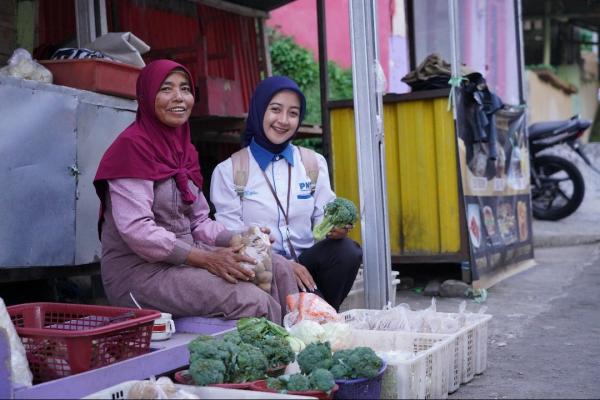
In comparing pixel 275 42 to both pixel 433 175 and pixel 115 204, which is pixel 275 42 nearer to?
pixel 433 175

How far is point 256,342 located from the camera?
3.19m

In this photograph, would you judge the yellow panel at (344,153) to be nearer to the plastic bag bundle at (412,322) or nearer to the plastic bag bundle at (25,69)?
the plastic bag bundle at (412,322)

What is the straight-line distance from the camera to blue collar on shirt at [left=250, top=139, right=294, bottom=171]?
174 inches

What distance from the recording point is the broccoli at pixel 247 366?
9.80 ft

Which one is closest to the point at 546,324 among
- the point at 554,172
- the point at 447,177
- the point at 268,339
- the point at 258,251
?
the point at 447,177

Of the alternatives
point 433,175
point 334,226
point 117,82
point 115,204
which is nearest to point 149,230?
point 115,204

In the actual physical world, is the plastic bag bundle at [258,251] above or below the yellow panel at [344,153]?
below

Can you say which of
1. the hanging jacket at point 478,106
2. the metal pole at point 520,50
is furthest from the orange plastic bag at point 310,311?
the metal pole at point 520,50

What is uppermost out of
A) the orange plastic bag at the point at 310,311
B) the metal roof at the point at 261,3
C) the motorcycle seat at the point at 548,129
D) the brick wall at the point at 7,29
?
the metal roof at the point at 261,3

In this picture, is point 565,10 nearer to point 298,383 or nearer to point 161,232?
point 161,232

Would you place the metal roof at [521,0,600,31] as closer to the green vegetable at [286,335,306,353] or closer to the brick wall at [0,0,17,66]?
the brick wall at [0,0,17,66]

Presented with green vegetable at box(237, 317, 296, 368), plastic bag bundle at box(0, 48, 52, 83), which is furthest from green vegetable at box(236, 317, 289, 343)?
plastic bag bundle at box(0, 48, 52, 83)

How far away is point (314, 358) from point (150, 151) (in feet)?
4.42

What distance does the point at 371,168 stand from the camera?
14.7ft
